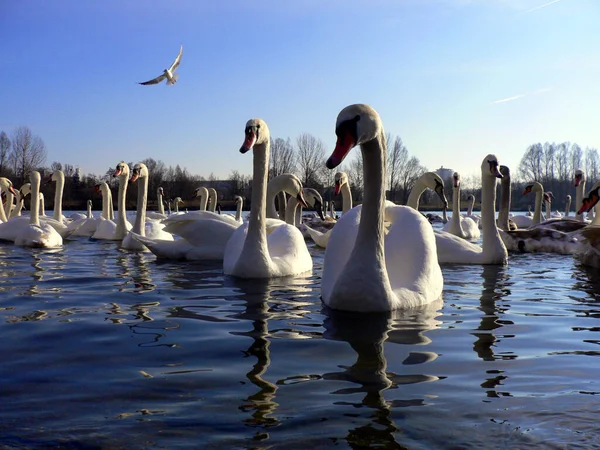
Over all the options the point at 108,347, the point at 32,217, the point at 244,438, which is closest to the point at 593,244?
the point at 108,347

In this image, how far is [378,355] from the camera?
378 centimetres

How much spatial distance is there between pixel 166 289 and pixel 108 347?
2.56m

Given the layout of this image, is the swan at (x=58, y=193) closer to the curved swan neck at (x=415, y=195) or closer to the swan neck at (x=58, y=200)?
the swan neck at (x=58, y=200)

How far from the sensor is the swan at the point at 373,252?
4734 mm

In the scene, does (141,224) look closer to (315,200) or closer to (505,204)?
(315,200)

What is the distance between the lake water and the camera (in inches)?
99.5

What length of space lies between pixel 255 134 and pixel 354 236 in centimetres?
215


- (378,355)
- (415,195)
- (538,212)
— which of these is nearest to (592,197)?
(415,195)

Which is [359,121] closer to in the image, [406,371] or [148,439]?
[406,371]

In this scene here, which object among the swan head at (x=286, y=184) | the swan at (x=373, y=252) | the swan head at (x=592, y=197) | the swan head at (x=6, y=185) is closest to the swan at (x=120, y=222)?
the swan head at (x=286, y=184)

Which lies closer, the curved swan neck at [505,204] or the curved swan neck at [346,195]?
the curved swan neck at [505,204]

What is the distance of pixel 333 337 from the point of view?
13.9 feet

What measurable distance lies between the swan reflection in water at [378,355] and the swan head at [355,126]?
122 cm

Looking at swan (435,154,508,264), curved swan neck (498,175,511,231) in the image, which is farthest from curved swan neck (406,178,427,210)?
curved swan neck (498,175,511,231)
